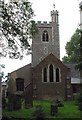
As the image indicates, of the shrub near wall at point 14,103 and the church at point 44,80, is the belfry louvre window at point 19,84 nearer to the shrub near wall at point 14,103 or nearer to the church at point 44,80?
the church at point 44,80

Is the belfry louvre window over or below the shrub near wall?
over

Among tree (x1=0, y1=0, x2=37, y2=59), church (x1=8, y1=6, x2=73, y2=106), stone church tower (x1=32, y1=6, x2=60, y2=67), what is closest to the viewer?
tree (x1=0, y1=0, x2=37, y2=59)

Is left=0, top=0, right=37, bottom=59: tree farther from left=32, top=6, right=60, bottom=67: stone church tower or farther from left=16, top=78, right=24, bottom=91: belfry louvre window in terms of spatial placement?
left=32, top=6, right=60, bottom=67: stone church tower

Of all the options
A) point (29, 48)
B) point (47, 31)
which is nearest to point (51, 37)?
point (47, 31)

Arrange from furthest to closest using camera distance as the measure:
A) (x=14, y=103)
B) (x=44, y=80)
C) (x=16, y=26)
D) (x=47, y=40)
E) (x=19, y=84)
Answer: (x=47, y=40)
(x=19, y=84)
(x=44, y=80)
(x=14, y=103)
(x=16, y=26)

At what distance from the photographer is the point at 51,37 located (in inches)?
2638

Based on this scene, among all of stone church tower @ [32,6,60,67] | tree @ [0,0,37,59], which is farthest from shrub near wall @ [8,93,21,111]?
stone church tower @ [32,6,60,67]

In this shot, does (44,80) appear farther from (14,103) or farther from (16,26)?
(16,26)

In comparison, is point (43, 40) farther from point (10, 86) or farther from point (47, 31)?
point (10, 86)

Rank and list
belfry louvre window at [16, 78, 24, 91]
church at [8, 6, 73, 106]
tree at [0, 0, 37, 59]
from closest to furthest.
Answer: tree at [0, 0, 37, 59] → church at [8, 6, 73, 106] → belfry louvre window at [16, 78, 24, 91]

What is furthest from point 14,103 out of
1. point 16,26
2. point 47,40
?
point 47,40

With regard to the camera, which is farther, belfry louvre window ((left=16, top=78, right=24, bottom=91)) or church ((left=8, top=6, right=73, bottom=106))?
belfry louvre window ((left=16, top=78, right=24, bottom=91))

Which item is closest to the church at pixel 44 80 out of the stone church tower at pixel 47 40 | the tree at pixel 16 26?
the stone church tower at pixel 47 40

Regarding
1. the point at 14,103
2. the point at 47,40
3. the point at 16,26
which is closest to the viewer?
the point at 16,26
